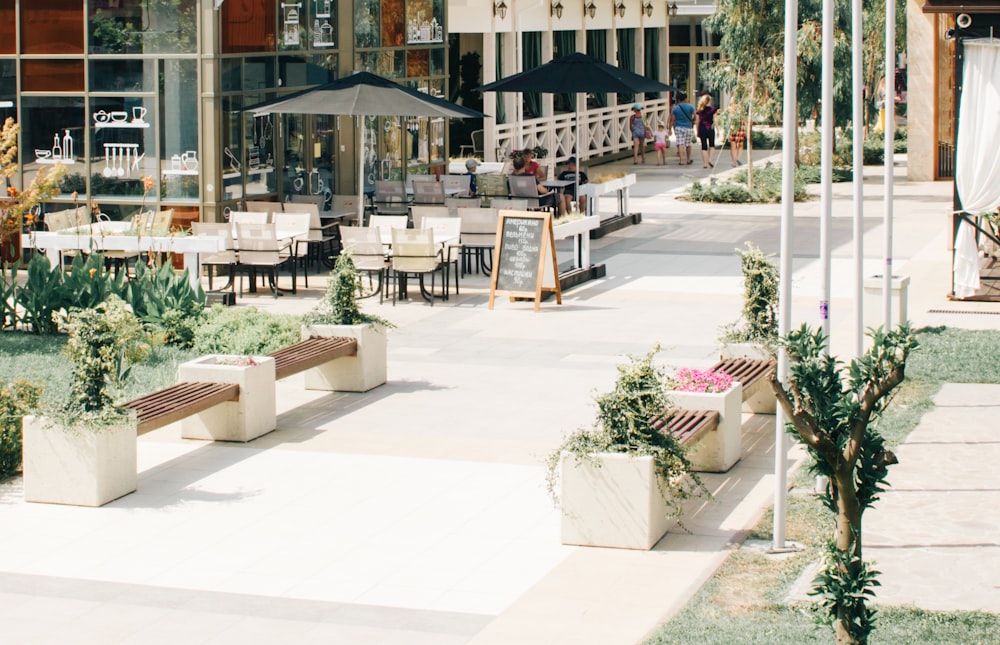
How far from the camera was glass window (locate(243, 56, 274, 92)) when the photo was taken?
20.6 meters

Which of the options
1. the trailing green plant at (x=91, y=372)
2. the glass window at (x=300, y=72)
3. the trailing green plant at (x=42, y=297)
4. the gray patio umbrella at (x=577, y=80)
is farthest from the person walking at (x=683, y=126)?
the trailing green plant at (x=91, y=372)

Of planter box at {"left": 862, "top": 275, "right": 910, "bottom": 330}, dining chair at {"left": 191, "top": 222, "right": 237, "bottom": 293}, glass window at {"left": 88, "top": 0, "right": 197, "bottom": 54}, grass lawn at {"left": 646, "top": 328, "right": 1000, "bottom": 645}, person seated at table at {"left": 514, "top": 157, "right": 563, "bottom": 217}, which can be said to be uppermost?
glass window at {"left": 88, "top": 0, "right": 197, "bottom": 54}

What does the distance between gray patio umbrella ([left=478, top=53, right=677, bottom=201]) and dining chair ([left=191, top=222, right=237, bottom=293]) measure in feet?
18.1

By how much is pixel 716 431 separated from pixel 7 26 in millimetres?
13481

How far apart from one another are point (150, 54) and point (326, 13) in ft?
11.1

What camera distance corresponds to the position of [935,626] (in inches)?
294

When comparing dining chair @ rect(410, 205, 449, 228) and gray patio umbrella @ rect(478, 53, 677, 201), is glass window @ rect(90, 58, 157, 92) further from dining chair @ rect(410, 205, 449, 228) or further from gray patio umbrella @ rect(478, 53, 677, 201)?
gray patio umbrella @ rect(478, 53, 677, 201)

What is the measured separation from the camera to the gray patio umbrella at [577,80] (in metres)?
22.0

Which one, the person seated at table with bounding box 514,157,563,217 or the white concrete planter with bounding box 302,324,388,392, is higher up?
the person seated at table with bounding box 514,157,563,217

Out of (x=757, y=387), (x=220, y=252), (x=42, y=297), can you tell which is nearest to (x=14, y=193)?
(x=42, y=297)

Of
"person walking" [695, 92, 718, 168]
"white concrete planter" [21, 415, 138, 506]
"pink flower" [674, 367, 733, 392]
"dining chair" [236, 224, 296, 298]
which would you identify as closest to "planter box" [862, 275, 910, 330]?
"pink flower" [674, 367, 733, 392]

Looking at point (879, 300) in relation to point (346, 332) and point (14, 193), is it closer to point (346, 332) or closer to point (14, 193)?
point (346, 332)

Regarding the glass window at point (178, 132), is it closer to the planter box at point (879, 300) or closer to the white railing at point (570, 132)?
the planter box at point (879, 300)

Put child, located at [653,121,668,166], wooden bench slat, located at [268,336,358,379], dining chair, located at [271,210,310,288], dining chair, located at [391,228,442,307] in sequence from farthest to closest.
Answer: child, located at [653,121,668,166] → dining chair, located at [271,210,310,288] → dining chair, located at [391,228,442,307] → wooden bench slat, located at [268,336,358,379]
